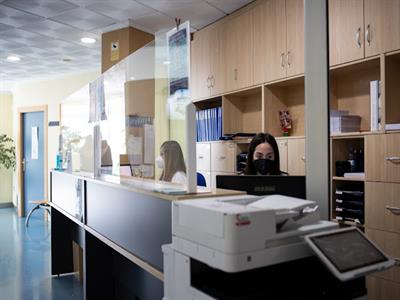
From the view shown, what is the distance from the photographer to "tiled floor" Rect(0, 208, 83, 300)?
3578 mm

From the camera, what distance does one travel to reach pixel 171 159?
1934mm

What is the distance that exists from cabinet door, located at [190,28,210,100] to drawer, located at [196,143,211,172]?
2.02 feet

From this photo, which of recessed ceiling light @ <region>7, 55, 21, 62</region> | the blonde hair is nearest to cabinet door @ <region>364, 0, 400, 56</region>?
the blonde hair

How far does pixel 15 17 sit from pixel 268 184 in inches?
142

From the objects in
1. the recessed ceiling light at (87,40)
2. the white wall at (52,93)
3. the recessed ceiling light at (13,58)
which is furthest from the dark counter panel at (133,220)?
the white wall at (52,93)

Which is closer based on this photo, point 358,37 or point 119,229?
point 119,229

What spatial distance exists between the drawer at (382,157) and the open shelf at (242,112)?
155 centimetres

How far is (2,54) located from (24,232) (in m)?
2.98

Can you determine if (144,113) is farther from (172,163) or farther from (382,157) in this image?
(382,157)

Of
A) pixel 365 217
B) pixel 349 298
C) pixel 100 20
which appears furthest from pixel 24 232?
pixel 349 298

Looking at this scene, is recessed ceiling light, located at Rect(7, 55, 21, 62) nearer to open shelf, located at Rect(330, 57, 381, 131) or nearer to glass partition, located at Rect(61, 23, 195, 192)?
glass partition, located at Rect(61, 23, 195, 192)

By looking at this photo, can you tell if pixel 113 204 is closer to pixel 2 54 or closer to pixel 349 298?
pixel 349 298

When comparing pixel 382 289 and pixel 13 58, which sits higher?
pixel 13 58

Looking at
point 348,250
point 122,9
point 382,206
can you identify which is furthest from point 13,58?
point 348,250
